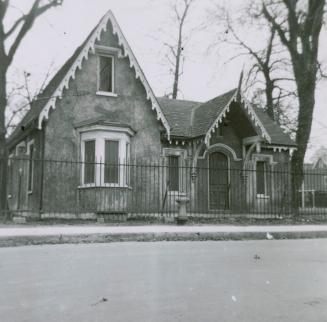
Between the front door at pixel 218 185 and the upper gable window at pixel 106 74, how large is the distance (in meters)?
5.61

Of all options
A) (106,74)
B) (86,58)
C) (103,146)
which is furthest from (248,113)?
(86,58)

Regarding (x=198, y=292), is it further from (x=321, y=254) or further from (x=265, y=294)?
(x=321, y=254)

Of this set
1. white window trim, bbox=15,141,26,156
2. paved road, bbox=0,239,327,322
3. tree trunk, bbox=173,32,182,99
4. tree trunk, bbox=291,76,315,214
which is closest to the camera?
paved road, bbox=0,239,327,322

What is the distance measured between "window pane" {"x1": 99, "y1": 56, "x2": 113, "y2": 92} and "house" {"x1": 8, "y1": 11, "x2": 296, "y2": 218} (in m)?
0.04

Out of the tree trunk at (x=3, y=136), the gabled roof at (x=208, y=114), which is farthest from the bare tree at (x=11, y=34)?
the gabled roof at (x=208, y=114)

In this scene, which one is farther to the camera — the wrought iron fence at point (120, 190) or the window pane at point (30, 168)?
the window pane at point (30, 168)

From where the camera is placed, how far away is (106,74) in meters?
19.7

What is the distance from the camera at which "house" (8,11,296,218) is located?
17.9 meters

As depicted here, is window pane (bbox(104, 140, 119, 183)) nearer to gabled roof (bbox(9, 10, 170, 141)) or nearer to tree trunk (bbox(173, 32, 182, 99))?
gabled roof (bbox(9, 10, 170, 141))

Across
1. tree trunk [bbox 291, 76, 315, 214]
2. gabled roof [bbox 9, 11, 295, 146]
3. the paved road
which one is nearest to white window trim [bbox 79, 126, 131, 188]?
gabled roof [bbox 9, 11, 295, 146]

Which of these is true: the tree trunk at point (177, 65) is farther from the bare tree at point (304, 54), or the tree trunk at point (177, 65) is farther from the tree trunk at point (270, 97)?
the bare tree at point (304, 54)

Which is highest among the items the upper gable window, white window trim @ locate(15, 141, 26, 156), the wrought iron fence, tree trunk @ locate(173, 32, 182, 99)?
tree trunk @ locate(173, 32, 182, 99)

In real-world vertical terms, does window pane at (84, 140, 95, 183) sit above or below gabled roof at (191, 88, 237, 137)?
below

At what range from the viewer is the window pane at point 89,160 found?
59.4 feet
